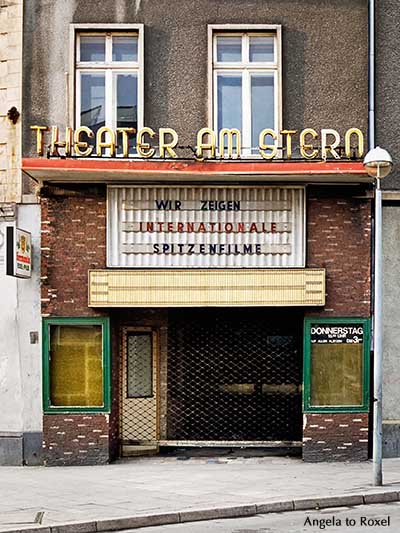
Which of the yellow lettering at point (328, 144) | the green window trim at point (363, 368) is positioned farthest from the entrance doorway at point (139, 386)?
the yellow lettering at point (328, 144)

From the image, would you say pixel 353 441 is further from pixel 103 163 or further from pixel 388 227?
pixel 103 163

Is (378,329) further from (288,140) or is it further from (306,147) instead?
(288,140)

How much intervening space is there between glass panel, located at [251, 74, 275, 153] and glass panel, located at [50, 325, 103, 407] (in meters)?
4.16

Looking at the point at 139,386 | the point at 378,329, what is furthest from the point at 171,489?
the point at 139,386

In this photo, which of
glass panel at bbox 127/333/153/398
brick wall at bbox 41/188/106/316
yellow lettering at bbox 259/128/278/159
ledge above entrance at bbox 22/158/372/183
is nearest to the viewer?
ledge above entrance at bbox 22/158/372/183

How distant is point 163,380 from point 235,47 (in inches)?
235

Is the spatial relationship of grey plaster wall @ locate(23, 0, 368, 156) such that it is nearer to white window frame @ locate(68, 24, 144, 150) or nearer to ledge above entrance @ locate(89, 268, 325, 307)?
white window frame @ locate(68, 24, 144, 150)

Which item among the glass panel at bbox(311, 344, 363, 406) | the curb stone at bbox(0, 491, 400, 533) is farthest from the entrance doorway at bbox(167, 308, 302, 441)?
the curb stone at bbox(0, 491, 400, 533)

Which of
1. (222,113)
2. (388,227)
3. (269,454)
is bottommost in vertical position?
(269,454)

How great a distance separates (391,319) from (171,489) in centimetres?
521

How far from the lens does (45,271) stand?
16.2m

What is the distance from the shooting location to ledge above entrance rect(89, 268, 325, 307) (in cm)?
1612

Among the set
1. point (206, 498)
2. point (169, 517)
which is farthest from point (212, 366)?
point (169, 517)

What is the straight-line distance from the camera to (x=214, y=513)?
12.0m
